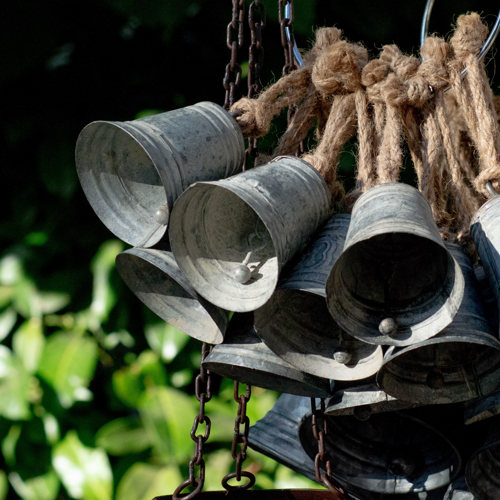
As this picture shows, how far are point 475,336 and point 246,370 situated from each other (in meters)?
0.27

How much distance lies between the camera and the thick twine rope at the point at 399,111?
2.69ft

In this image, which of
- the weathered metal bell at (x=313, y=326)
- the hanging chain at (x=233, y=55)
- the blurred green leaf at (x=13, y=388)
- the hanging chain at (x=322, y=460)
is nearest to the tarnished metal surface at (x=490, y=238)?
the weathered metal bell at (x=313, y=326)

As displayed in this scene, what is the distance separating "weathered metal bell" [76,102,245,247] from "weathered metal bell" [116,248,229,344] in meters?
0.03

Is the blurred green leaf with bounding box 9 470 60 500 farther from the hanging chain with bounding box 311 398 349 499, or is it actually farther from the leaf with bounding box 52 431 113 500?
the hanging chain with bounding box 311 398 349 499

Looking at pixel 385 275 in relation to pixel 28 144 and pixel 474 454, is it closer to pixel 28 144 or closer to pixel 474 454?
pixel 474 454

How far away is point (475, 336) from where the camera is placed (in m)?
0.60

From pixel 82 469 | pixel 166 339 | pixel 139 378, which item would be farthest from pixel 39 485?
pixel 166 339

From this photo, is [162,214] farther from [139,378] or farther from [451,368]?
[139,378]

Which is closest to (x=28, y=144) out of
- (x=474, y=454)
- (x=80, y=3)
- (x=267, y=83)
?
(x=80, y=3)

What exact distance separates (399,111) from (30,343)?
41.5 inches

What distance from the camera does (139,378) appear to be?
1.58 m

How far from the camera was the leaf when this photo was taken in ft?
5.07

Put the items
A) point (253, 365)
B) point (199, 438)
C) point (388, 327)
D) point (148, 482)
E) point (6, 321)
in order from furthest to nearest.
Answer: point (6, 321) < point (148, 482) < point (199, 438) < point (253, 365) < point (388, 327)

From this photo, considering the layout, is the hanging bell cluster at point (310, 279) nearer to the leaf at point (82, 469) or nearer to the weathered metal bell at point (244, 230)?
the weathered metal bell at point (244, 230)
